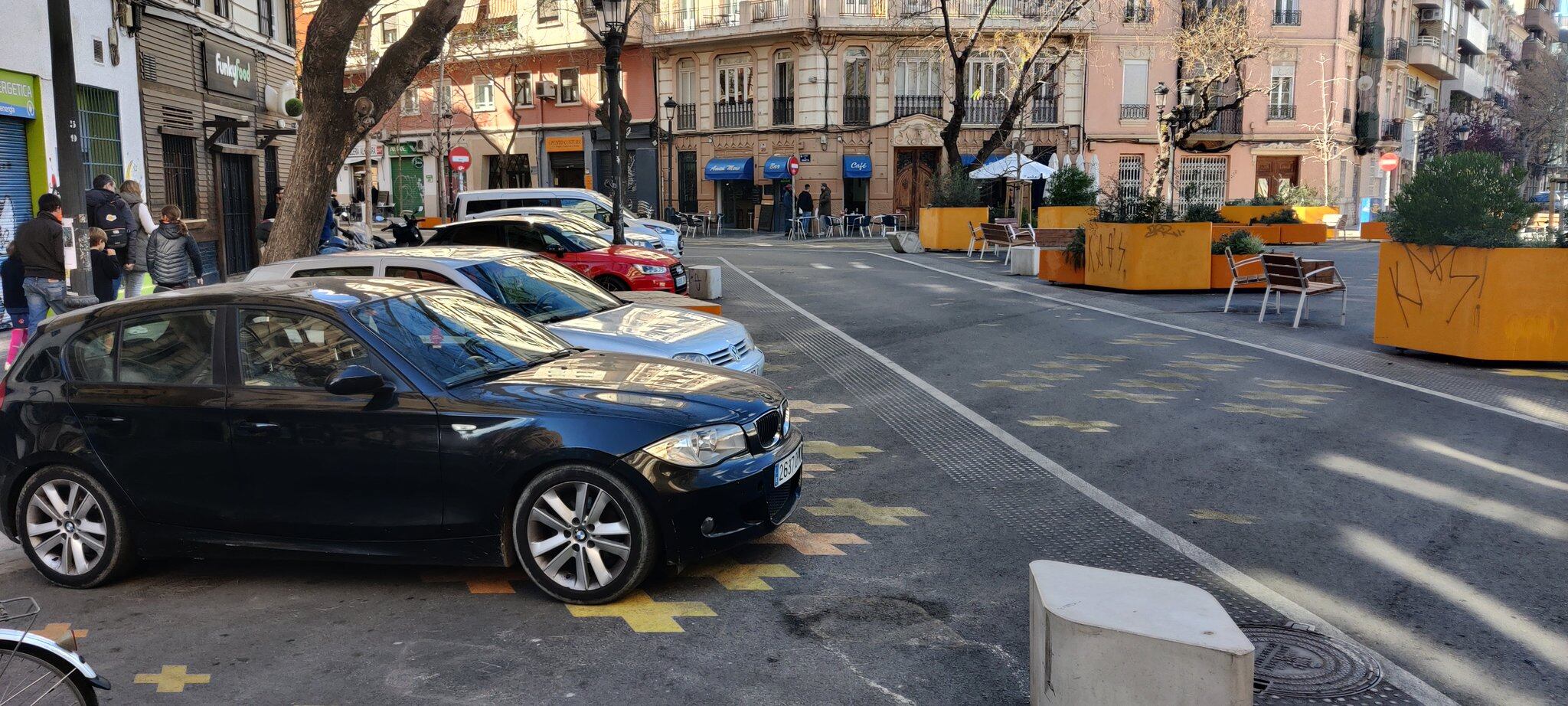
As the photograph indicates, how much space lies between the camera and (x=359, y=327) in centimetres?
568

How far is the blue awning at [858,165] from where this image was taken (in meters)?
44.5

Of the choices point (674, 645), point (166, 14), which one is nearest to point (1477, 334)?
point (674, 645)

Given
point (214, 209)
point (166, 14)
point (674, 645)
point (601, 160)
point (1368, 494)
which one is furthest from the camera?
point (601, 160)

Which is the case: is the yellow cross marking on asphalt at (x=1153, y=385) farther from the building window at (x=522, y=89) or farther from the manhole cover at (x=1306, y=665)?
the building window at (x=522, y=89)

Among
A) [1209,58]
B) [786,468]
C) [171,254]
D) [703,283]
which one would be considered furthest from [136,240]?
[1209,58]

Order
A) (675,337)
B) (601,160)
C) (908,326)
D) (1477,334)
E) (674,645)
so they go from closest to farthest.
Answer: (674,645) → (675,337) → (1477,334) → (908,326) → (601,160)

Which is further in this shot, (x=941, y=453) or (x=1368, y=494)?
(x=941, y=453)

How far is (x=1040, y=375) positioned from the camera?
11.4m

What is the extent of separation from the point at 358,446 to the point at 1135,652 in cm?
340

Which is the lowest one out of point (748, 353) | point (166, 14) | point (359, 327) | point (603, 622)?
point (603, 622)

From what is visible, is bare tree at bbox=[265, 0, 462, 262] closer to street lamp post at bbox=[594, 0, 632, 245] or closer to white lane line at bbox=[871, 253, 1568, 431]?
street lamp post at bbox=[594, 0, 632, 245]

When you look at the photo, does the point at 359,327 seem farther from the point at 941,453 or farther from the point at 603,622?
the point at 941,453

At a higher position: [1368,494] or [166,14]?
[166,14]

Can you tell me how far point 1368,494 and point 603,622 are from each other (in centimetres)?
452
